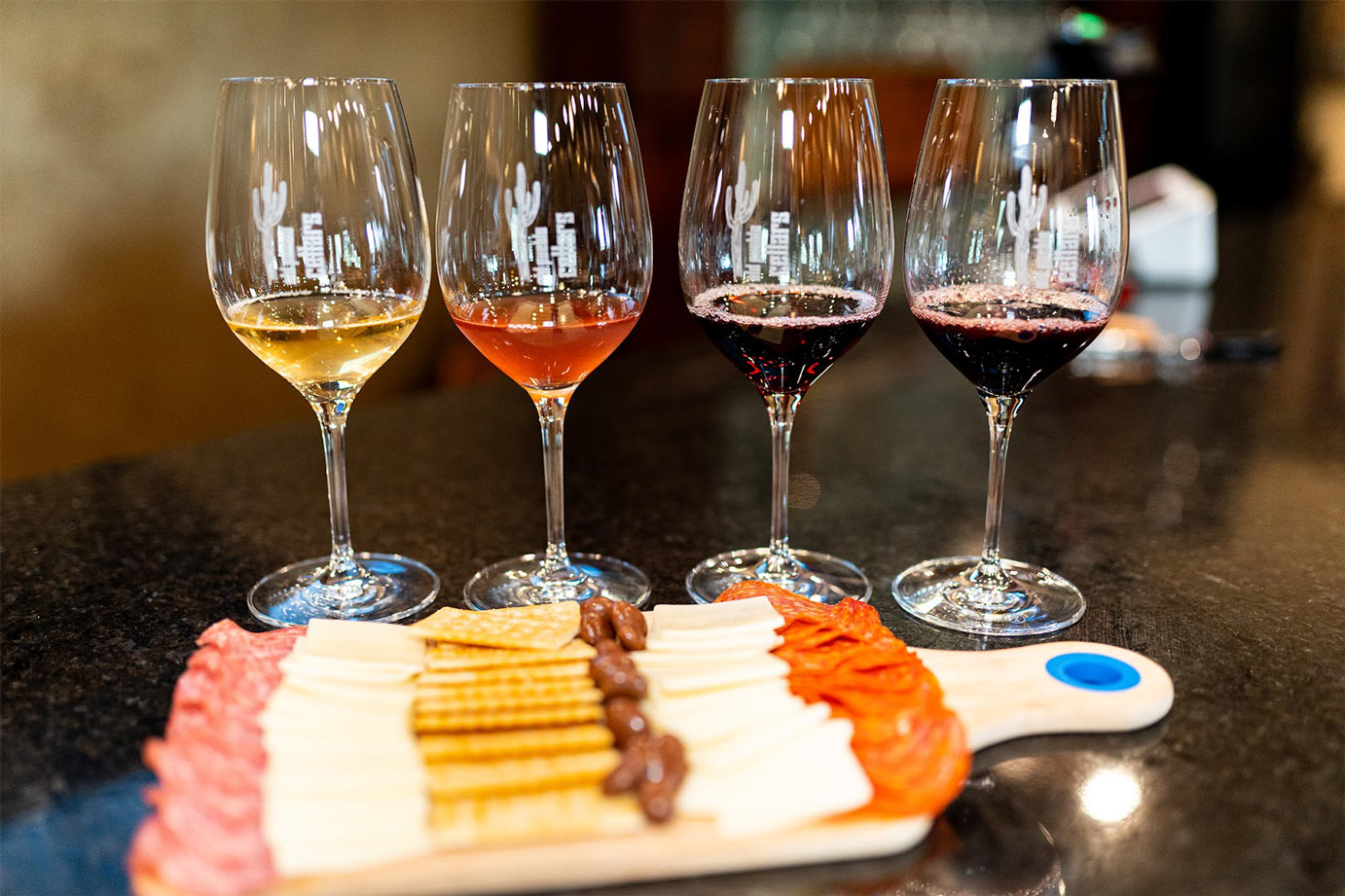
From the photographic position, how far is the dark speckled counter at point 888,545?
1.97 feet

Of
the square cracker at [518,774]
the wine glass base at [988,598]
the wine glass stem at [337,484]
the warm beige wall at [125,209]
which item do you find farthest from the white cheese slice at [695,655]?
the warm beige wall at [125,209]

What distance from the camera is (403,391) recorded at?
11.8 feet

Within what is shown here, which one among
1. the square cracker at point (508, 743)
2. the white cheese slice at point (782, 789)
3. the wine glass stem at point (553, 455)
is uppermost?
the wine glass stem at point (553, 455)

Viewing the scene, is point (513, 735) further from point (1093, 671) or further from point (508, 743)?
point (1093, 671)

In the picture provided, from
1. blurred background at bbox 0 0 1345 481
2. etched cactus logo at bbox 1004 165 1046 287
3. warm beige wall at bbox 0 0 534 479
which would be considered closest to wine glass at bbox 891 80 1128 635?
etched cactus logo at bbox 1004 165 1046 287

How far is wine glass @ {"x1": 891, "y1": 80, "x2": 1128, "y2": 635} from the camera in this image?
0.79 m

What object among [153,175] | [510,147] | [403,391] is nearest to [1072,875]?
[510,147]

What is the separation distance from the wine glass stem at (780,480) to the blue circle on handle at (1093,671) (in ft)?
0.83

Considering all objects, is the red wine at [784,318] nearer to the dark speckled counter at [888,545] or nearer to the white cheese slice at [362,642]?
the dark speckled counter at [888,545]

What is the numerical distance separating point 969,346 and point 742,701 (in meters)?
0.36

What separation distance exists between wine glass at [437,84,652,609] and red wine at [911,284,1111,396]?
22 cm

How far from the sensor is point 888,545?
1.02 m

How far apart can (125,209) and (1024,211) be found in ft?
8.46

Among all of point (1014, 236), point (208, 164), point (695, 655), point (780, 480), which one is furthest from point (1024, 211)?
point (208, 164)
